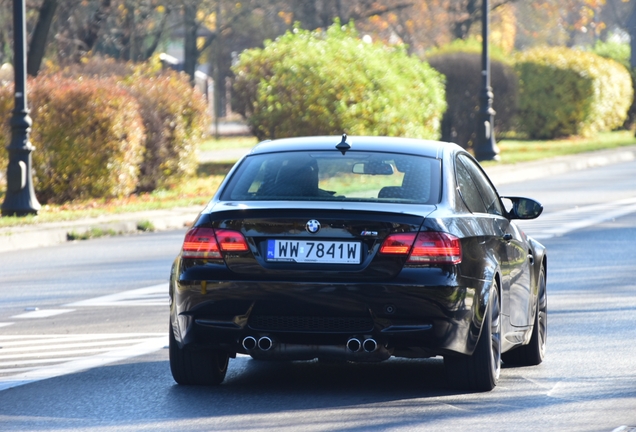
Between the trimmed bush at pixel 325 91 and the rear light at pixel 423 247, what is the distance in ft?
65.3

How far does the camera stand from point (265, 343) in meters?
7.03

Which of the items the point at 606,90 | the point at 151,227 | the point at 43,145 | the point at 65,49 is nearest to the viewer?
the point at 151,227

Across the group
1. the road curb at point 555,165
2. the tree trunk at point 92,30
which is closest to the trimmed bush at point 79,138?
the road curb at point 555,165

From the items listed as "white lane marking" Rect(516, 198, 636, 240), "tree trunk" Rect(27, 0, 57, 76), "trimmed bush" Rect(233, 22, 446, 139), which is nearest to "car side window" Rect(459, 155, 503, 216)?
"white lane marking" Rect(516, 198, 636, 240)

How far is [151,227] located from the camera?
18484mm

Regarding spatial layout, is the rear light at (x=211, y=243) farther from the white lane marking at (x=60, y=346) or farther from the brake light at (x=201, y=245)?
the white lane marking at (x=60, y=346)

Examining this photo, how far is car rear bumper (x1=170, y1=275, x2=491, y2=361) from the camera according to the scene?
691 cm

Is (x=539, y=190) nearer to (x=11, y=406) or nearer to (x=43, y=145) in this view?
(x=43, y=145)

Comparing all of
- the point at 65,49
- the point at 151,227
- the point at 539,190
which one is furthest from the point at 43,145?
the point at 65,49

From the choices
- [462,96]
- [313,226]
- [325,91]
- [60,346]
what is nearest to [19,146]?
[325,91]

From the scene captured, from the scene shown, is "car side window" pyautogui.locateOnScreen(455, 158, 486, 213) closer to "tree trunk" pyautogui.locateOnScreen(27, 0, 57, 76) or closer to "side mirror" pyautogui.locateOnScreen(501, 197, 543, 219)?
"side mirror" pyautogui.locateOnScreen(501, 197, 543, 219)

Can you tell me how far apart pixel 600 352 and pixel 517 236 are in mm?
1058

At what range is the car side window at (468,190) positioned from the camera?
Result: 7.68 meters

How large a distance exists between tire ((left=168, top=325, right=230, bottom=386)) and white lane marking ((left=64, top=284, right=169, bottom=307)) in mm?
3681
